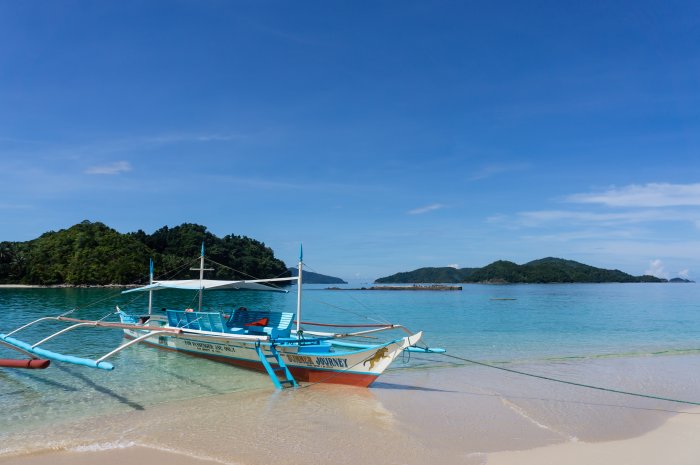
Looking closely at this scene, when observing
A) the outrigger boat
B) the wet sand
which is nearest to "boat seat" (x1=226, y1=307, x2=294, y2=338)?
the outrigger boat

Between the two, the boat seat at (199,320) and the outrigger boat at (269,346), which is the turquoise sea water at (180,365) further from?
the boat seat at (199,320)

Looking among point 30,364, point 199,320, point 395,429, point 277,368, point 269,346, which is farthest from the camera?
point 199,320

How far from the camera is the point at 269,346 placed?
1204 cm

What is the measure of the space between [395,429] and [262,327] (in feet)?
23.7

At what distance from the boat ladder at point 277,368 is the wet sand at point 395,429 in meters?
0.38

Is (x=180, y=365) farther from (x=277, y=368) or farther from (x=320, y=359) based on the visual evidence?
(x=320, y=359)

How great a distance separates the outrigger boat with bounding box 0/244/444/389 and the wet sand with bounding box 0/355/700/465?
53 centimetres

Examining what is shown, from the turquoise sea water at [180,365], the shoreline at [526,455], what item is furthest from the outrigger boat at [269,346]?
the shoreline at [526,455]

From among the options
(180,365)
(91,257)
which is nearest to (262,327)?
(180,365)

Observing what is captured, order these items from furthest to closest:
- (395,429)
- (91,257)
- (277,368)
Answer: (91,257), (277,368), (395,429)

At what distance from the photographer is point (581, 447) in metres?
7.28

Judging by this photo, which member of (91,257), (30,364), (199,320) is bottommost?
(30,364)

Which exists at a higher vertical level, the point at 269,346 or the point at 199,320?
the point at 199,320

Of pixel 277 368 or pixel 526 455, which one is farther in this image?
pixel 277 368
